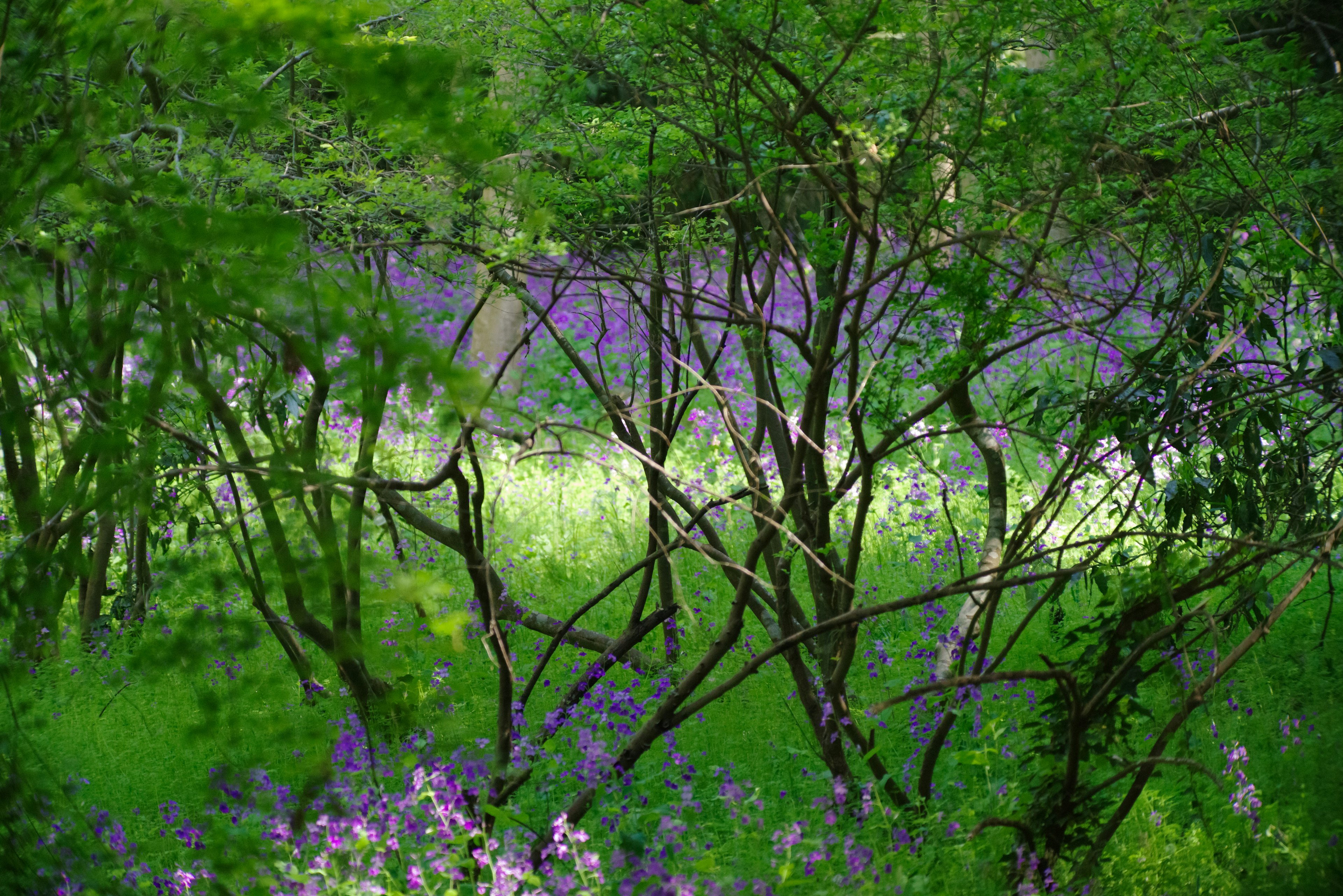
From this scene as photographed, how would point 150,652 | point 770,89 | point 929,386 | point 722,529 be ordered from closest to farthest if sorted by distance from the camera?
1. point 150,652
2. point 770,89
3. point 722,529
4. point 929,386

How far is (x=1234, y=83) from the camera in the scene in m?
2.96

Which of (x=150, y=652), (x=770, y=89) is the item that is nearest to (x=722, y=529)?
(x=770, y=89)

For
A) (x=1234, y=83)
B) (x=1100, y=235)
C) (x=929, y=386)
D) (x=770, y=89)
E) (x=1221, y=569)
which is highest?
(x=929, y=386)

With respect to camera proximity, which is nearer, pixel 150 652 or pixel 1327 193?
pixel 150 652

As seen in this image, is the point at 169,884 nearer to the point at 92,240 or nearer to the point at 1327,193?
the point at 92,240

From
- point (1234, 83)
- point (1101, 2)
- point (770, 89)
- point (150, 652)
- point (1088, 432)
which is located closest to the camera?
point (150, 652)

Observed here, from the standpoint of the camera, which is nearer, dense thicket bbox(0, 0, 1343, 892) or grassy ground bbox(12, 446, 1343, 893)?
dense thicket bbox(0, 0, 1343, 892)

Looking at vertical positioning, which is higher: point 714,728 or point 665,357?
point 665,357

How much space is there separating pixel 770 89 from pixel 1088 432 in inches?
40.5

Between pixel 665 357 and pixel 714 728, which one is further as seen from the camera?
pixel 665 357

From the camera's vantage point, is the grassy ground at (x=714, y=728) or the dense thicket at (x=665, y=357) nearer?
the dense thicket at (x=665, y=357)

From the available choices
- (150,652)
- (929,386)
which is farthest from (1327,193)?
(929,386)

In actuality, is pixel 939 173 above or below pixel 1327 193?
above

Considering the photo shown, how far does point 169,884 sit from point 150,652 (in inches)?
44.6
